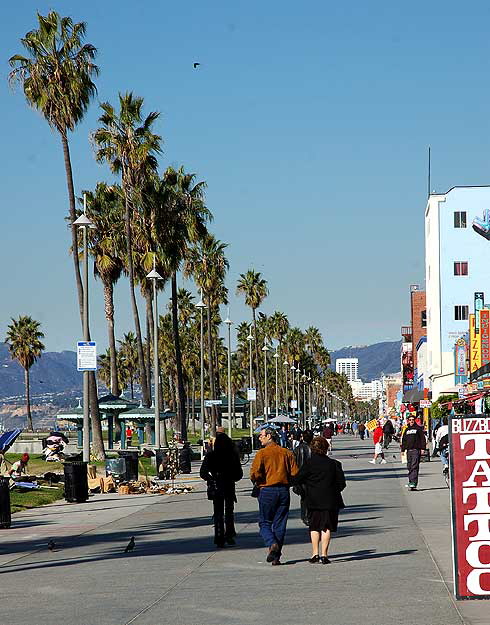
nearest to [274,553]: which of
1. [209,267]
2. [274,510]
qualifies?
[274,510]

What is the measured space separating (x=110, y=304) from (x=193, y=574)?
46.2 m

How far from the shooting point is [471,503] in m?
11.4

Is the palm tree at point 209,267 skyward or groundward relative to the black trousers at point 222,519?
skyward

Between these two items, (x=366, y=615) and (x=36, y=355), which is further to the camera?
(x=36, y=355)

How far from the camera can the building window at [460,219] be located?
305 feet

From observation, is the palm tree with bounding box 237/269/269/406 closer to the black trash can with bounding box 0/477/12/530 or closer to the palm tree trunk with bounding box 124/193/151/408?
the palm tree trunk with bounding box 124/193/151/408

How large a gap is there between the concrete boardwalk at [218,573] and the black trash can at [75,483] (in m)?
2.87

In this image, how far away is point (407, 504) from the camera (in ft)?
84.3

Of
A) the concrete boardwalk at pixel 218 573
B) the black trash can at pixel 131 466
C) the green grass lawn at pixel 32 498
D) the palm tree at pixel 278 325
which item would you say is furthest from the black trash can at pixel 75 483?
the palm tree at pixel 278 325

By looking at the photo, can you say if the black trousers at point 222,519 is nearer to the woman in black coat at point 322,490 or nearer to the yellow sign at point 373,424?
the woman in black coat at point 322,490

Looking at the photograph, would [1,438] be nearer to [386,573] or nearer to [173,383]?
[386,573]

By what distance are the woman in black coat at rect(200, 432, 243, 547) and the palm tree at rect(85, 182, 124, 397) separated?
4027 cm

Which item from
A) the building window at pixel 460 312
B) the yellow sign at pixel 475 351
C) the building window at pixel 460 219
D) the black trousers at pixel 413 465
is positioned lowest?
the black trousers at pixel 413 465

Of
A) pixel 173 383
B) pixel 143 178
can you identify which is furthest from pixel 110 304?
pixel 173 383
